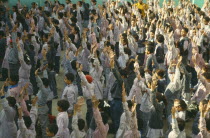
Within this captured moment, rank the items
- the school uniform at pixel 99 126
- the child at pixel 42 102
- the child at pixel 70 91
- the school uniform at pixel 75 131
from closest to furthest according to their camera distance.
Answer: the school uniform at pixel 75 131, the school uniform at pixel 99 126, the child at pixel 70 91, the child at pixel 42 102

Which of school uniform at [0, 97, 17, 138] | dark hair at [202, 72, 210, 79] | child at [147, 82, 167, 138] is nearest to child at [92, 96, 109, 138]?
child at [147, 82, 167, 138]

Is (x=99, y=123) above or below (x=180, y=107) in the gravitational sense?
below

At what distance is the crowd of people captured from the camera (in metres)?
4.95

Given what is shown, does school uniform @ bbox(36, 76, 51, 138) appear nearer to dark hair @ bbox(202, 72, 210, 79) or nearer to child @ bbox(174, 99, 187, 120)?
child @ bbox(174, 99, 187, 120)

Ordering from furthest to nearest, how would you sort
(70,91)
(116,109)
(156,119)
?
(116,109), (70,91), (156,119)

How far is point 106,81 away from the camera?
7449mm

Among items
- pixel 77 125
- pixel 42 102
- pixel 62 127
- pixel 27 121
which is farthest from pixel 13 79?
pixel 77 125

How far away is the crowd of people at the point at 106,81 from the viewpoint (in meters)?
4.95

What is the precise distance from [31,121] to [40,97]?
103 cm

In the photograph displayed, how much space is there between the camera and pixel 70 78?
5660mm

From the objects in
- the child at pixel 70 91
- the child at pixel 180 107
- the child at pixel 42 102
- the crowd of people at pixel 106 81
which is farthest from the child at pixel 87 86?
the child at pixel 180 107

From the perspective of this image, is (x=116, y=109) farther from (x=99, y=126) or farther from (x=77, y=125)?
(x=77, y=125)

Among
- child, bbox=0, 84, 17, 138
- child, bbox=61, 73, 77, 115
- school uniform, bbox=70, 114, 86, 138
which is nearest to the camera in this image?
school uniform, bbox=70, 114, 86, 138

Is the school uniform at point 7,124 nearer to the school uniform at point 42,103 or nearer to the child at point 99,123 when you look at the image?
the school uniform at point 42,103
